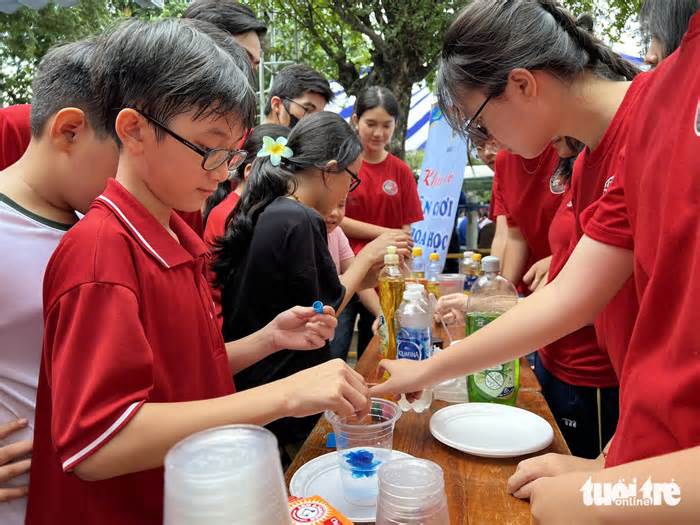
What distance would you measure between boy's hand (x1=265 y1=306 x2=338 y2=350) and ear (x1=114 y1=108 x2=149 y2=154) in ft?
2.09

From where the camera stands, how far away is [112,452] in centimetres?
85

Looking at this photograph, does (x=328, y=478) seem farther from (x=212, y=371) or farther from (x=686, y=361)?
(x=686, y=361)

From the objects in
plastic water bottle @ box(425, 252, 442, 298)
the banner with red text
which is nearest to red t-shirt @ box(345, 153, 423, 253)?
plastic water bottle @ box(425, 252, 442, 298)

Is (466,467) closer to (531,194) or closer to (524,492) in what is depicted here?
(524,492)

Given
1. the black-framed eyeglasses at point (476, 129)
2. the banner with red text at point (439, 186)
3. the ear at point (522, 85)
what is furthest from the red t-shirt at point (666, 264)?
the banner with red text at point (439, 186)

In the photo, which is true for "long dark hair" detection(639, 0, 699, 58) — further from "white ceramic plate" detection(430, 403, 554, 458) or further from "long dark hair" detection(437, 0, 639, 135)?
"white ceramic plate" detection(430, 403, 554, 458)

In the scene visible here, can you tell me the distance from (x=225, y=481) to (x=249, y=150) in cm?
210

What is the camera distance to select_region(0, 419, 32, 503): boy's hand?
1.03 m

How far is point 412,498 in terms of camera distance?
84 cm

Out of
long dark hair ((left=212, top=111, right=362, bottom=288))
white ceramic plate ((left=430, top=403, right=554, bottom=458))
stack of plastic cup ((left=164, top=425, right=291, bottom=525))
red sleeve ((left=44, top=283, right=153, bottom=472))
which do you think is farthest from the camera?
long dark hair ((left=212, top=111, right=362, bottom=288))

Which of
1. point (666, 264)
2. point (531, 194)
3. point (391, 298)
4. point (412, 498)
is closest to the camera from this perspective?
point (666, 264)

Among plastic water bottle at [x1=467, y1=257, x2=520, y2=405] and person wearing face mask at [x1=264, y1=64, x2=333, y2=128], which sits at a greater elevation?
person wearing face mask at [x1=264, y1=64, x2=333, y2=128]

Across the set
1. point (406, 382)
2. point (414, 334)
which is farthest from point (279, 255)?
point (406, 382)

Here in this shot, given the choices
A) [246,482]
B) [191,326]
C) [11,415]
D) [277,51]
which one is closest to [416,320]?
[191,326]
